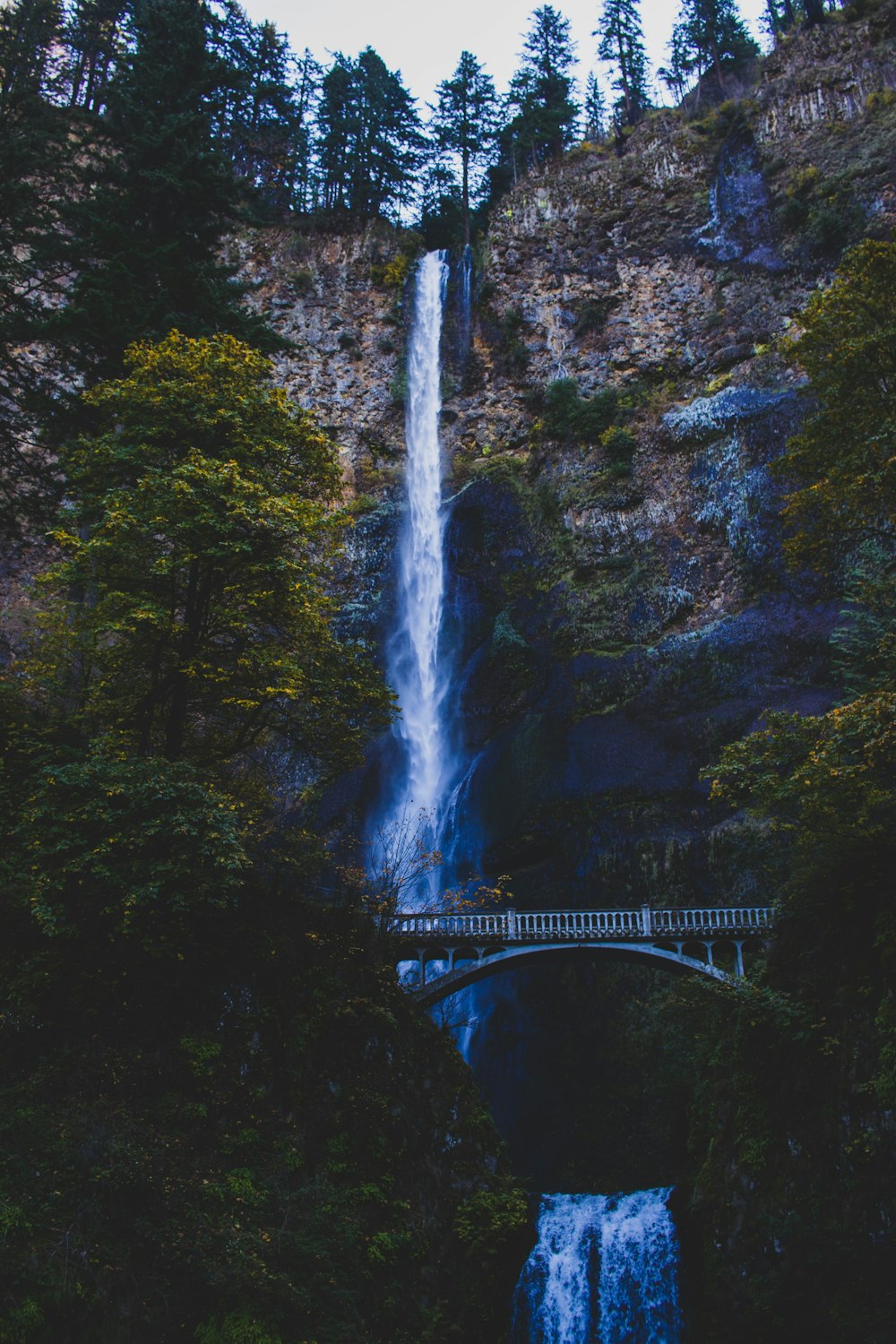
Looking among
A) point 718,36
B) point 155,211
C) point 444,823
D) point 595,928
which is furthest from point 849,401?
point 718,36

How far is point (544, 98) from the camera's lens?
158ft

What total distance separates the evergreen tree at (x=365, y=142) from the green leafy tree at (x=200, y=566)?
122ft

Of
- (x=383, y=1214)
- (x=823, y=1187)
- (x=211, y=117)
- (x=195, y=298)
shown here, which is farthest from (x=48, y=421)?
(x=823, y=1187)

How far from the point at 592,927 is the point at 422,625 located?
16.2m

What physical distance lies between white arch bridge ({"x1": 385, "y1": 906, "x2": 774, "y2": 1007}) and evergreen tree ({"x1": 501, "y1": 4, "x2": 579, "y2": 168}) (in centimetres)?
3970

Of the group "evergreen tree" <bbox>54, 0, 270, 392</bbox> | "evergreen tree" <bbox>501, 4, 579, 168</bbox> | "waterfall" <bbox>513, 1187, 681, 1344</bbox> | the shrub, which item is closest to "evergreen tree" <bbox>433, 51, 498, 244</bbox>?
"evergreen tree" <bbox>501, 4, 579, 168</bbox>

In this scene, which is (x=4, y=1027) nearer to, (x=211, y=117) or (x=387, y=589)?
(x=211, y=117)

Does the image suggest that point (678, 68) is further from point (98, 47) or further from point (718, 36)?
point (98, 47)

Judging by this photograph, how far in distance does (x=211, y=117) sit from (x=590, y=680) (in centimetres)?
1930

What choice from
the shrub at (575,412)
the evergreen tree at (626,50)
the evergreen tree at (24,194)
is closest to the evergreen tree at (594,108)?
the evergreen tree at (626,50)

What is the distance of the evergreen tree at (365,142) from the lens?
157 ft

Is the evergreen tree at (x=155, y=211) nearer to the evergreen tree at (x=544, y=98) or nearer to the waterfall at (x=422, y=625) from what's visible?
the waterfall at (x=422, y=625)

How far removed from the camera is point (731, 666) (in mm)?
28703

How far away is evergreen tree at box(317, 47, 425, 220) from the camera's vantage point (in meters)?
47.7
